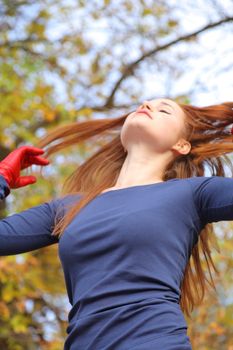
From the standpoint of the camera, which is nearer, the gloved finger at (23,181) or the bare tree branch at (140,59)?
the gloved finger at (23,181)

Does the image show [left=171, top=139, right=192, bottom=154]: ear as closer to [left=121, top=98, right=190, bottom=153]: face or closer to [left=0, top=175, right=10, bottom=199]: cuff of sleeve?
[left=121, top=98, right=190, bottom=153]: face

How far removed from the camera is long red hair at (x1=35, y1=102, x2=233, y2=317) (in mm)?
2148

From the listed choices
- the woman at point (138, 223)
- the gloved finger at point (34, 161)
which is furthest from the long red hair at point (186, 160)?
the gloved finger at point (34, 161)

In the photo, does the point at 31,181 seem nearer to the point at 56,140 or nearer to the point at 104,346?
the point at 56,140

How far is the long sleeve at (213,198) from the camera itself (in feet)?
6.07

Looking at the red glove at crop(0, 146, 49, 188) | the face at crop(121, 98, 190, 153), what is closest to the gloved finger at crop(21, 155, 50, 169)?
the red glove at crop(0, 146, 49, 188)

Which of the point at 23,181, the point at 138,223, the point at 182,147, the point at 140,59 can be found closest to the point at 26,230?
the point at 23,181

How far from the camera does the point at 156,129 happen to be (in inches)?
84.2

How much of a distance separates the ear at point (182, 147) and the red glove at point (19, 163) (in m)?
0.44

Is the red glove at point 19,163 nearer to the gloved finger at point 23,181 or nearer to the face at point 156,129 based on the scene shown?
the gloved finger at point 23,181

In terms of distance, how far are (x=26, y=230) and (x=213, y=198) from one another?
567 millimetres

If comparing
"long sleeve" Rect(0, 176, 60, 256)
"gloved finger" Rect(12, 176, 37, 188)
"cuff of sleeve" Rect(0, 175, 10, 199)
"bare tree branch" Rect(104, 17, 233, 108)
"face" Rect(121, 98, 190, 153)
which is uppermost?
"face" Rect(121, 98, 190, 153)

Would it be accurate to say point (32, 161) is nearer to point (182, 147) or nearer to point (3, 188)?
point (3, 188)

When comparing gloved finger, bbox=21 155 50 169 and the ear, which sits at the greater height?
the ear
